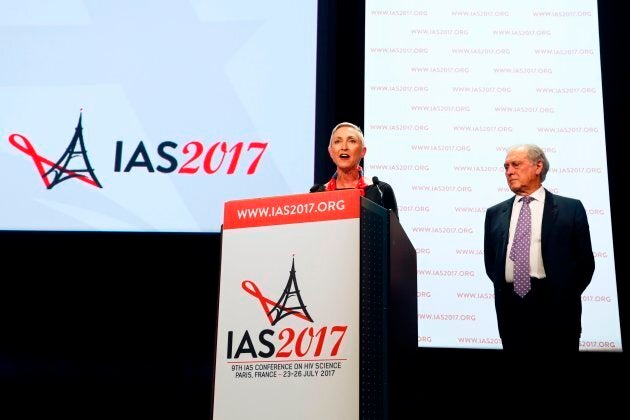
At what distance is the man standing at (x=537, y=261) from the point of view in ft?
12.5

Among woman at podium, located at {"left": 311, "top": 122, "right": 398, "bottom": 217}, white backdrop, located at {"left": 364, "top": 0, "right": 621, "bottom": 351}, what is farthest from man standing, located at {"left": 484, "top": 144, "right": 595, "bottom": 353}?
woman at podium, located at {"left": 311, "top": 122, "right": 398, "bottom": 217}

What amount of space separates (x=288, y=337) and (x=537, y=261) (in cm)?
220

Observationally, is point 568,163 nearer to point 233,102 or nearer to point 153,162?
point 233,102

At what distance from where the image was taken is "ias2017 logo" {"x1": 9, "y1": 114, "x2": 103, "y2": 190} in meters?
4.59

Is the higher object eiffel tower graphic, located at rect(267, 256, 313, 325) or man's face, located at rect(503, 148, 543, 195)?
man's face, located at rect(503, 148, 543, 195)

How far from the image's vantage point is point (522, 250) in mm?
3943

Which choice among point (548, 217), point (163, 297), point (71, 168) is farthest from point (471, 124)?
point (71, 168)

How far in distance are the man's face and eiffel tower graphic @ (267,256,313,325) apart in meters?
2.26

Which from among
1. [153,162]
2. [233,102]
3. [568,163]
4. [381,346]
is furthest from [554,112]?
[381,346]

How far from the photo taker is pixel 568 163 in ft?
15.5

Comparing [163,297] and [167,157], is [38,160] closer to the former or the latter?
[167,157]

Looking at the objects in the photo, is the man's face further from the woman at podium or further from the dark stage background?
the woman at podium

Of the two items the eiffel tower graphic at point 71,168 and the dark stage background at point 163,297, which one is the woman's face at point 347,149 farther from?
the eiffel tower graphic at point 71,168

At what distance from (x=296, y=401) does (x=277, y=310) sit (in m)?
0.24
